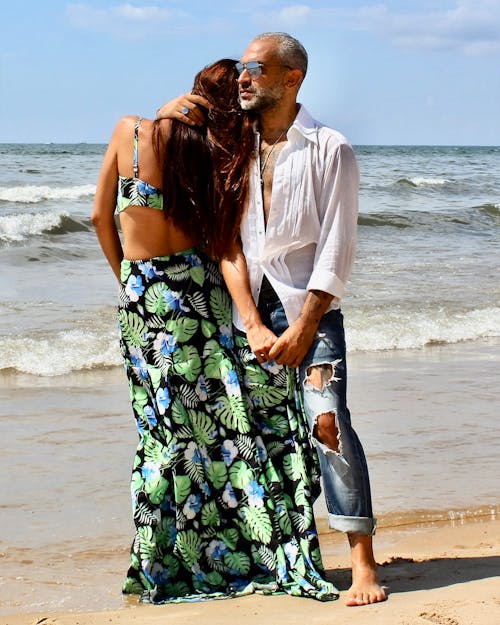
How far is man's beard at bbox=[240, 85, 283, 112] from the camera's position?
3154mm

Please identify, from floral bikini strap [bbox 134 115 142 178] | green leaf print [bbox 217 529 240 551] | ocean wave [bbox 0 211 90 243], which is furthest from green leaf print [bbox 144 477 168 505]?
ocean wave [bbox 0 211 90 243]

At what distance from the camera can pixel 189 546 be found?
336 cm

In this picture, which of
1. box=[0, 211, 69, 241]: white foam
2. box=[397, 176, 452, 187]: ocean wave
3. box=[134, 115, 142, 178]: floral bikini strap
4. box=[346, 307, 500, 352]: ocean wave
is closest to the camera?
box=[134, 115, 142, 178]: floral bikini strap

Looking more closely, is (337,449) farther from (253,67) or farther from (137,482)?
(253,67)

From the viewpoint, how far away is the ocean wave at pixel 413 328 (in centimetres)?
822

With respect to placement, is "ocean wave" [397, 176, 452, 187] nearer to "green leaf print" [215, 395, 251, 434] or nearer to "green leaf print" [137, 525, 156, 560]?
"green leaf print" [215, 395, 251, 434]

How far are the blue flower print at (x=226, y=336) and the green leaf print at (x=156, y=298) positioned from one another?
193 mm

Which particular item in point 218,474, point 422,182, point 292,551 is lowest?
point 422,182

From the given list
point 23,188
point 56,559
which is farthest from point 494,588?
point 23,188

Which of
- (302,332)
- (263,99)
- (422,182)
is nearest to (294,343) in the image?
(302,332)

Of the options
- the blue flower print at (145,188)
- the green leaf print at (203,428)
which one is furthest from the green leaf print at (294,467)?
the blue flower print at (145,188)

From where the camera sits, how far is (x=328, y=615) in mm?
3051

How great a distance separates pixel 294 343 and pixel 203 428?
0.45 m

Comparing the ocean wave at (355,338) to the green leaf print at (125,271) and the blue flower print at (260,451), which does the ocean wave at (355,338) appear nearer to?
the green leaf print at (125,271)
